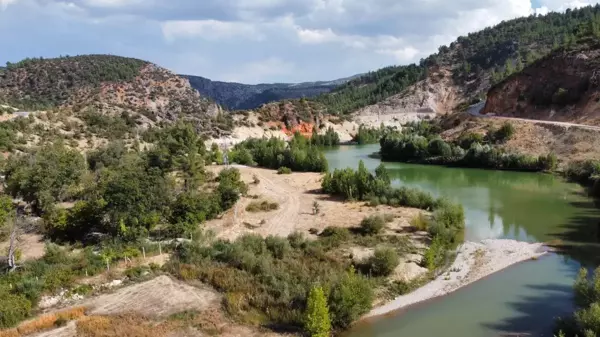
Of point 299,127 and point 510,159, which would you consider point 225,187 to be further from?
point 299,127

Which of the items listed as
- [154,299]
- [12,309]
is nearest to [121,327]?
[154,299]

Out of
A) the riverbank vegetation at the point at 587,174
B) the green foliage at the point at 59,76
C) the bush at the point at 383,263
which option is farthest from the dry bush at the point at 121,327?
the green foliage at the point at 59,76

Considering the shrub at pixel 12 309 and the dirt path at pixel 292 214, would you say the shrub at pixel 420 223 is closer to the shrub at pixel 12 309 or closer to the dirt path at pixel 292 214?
the dirt path at pixel 292 214

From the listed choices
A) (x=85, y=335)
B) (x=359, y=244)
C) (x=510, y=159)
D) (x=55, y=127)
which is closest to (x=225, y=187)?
(x=359, y=244)

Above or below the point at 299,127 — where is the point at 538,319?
below

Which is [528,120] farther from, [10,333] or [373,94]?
[373,94]

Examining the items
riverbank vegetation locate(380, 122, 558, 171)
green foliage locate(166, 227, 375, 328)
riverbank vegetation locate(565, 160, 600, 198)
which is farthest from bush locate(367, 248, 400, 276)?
riverbank vegetation locate(380, 122, 558, 171)

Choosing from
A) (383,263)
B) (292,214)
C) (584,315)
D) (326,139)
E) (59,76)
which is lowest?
(383,263)
